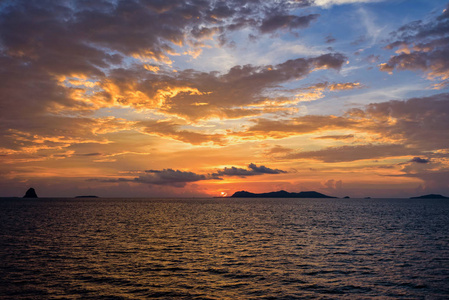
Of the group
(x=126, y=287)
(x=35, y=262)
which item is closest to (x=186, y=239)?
(x=35, y=262)

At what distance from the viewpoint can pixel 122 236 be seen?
63469 millimetres

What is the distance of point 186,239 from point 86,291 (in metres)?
33.1

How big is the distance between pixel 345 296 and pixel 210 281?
13.2 meters

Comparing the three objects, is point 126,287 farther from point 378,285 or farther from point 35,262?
point 378,285

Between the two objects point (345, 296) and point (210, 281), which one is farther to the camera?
point (210, 281)

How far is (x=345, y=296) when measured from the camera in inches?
1087

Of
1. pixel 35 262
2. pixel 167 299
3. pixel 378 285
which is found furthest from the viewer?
pixel 35 262

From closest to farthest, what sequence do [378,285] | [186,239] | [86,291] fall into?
[86,291]
[378,285]
[186,239]

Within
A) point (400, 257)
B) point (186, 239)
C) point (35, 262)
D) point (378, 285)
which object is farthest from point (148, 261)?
point (400, 257)

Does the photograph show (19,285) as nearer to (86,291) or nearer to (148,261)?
(86,291)

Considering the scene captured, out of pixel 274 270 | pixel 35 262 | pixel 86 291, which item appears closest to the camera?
pixel 86 291

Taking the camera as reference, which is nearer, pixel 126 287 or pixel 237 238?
pixel 126 287

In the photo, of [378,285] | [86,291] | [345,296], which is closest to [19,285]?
[86,291]

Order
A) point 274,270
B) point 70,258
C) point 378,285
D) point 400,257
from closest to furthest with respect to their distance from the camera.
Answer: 1. point 378,285
2. point 274,270
3. point 70,258
4. point 400,257
